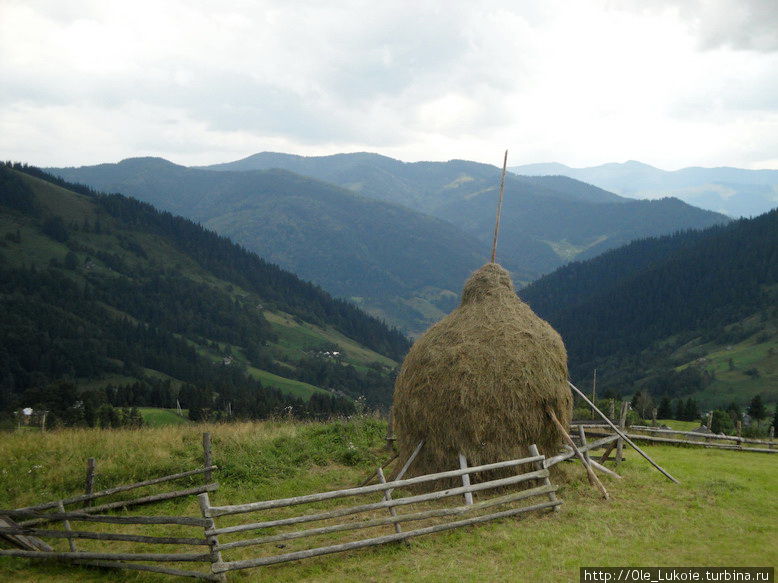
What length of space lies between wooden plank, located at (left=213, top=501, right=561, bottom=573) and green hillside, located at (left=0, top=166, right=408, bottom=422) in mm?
61242

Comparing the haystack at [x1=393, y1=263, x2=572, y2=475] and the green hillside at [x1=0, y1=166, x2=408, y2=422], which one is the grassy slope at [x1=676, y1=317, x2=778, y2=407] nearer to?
the green hillside at [x1=0, y1=166, x2=408, y2=422]

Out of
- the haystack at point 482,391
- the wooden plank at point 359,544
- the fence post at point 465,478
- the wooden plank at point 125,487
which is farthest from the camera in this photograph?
the haystack at point 482,391

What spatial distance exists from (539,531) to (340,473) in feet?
23.9

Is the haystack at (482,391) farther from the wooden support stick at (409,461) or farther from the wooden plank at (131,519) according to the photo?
the wooden plank at (131,519)

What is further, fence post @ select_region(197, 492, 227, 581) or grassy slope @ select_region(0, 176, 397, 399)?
grassy slope @ select_region(0, 176, 397, 399)

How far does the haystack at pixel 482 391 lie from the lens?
43.4ft

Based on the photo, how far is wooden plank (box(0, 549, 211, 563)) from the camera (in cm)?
984

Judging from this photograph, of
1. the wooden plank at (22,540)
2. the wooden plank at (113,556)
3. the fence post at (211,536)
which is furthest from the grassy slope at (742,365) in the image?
the wooden plank at (22,540)

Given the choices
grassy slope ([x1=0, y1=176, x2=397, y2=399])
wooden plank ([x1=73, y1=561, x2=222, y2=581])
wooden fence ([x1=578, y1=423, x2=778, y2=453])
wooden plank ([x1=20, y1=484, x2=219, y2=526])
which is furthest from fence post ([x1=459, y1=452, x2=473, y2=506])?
grassy slope ([x1=0, y1=176, x2=397, y2=399])

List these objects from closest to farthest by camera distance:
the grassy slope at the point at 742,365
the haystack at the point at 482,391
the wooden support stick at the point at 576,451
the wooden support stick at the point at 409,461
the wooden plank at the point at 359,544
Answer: the wooden plank at the point at 359,544
the haystack at the point at 482,391
the wooden support stick at the point at 576,451
the wooden support stick at the point at 409,461
the grassy slope at the point at 742,365

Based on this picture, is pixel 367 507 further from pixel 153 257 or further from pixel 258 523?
pixel 153 257

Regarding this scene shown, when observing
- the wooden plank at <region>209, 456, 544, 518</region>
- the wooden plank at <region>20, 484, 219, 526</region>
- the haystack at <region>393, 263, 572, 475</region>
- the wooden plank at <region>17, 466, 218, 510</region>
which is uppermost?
the haystack at <region>393, 263, 572, 475</region>

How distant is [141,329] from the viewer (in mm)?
138000

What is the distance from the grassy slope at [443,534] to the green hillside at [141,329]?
178 feet
